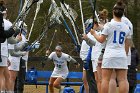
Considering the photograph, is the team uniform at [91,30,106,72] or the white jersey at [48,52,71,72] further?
the white jersey at [48,52,71,72]

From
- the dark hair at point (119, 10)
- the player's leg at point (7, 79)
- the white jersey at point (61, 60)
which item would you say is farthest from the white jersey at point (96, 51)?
the white jersey at point (61, 60)

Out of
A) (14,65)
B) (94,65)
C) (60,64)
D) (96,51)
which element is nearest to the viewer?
(96,51)

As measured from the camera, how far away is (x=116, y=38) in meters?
11.1

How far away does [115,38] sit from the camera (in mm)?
11125

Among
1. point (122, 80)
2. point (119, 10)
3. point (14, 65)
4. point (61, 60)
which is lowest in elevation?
point (122, 80)

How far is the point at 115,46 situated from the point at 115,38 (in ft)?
0.53

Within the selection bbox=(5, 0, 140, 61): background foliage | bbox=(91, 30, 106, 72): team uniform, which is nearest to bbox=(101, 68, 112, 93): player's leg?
bbox=(91, 30, 106, 72): team uniform

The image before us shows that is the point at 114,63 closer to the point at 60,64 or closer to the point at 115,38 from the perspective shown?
the point at 115,38

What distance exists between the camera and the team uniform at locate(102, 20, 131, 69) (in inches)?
436

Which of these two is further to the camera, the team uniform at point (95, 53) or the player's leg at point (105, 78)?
the team uniform at point (95, 53)

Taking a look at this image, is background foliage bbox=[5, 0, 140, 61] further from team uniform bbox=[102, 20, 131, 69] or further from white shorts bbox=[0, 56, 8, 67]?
team uniform bbox=[102, 20, 131, 69]

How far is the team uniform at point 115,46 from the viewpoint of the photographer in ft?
36.4

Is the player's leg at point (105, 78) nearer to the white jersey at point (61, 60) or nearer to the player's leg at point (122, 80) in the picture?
the player's leg at point (122, 80)

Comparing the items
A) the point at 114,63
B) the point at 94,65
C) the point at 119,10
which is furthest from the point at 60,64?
the point at 119,10
